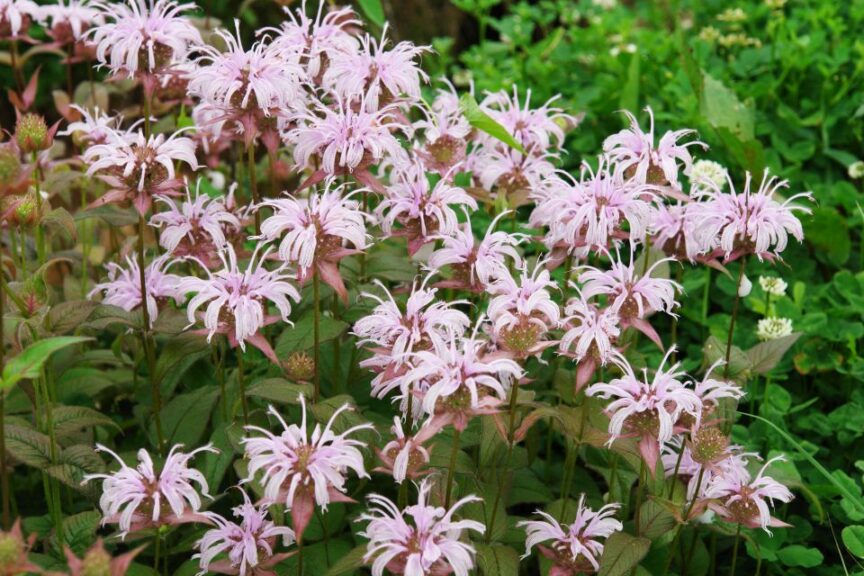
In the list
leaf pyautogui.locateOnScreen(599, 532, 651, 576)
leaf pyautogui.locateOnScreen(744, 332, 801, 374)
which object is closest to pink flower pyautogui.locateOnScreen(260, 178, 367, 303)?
leaf pyautogui.locateOnScreen(599, 532, 651, 576)

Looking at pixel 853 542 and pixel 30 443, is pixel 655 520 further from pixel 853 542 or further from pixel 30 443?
pixel 30 443

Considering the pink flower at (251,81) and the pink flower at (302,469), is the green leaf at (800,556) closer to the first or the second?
the pink flower at (302,469)

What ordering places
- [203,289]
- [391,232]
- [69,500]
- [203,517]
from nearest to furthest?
1. [203,517]
2. [203,289]
3. [391,232]
4. [69,500]

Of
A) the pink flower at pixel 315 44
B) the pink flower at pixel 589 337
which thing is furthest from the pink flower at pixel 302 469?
the pink flower at pixel 315 44

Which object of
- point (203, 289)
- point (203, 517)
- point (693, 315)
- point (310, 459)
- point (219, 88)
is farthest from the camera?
point (693, 315)

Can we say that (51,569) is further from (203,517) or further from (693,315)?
(693,315)

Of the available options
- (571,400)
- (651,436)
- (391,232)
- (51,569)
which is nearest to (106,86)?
(391,232)

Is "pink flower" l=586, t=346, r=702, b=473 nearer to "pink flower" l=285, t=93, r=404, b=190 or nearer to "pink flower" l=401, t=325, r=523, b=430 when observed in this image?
"pink flower" l=401, t=325, r=523, b=430
